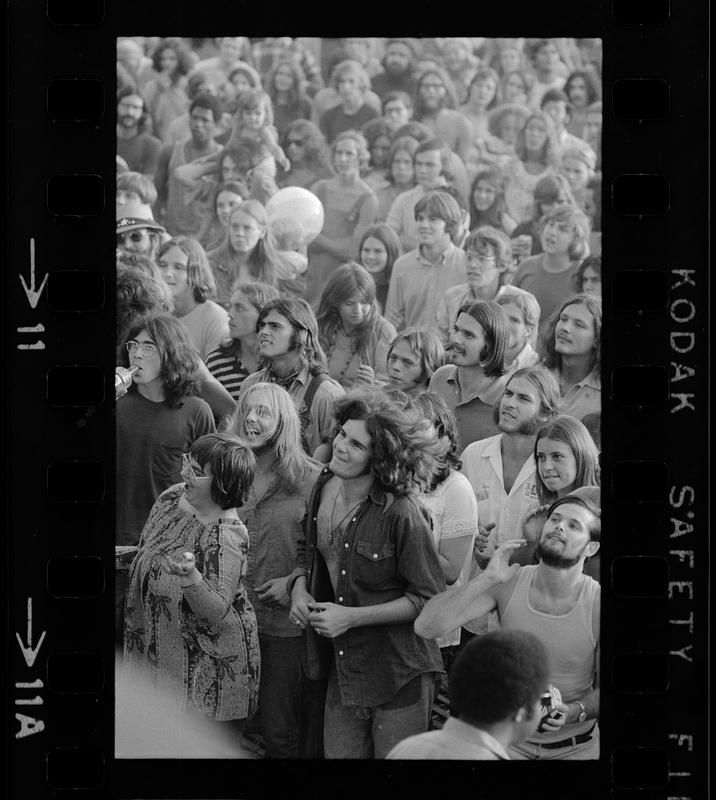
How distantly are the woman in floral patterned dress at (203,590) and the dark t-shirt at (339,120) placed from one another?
1.14m

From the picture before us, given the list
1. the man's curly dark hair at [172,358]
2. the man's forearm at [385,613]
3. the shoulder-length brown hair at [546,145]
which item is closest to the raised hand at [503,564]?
the man's forearm at [385,613]

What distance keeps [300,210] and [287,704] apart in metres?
1.75

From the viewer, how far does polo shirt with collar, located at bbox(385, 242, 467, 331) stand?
4.79 meters

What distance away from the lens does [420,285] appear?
189 inches

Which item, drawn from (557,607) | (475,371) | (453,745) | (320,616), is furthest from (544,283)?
(453,745)

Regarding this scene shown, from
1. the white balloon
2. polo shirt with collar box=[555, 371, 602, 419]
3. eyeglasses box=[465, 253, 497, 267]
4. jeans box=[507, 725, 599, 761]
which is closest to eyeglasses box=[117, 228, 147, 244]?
the white balloon

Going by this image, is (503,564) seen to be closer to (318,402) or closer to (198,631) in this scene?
(318,402)

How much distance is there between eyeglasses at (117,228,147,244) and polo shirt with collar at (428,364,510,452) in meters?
1.14

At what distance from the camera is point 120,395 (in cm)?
479

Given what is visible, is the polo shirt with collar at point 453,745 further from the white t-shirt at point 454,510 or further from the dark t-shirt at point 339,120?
the dark t-shirt at point 339,120

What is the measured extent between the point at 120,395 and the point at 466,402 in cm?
122

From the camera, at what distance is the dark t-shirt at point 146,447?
4.77 metres

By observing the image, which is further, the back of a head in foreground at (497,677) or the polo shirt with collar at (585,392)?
the polo shirt with collar at (585,392)
